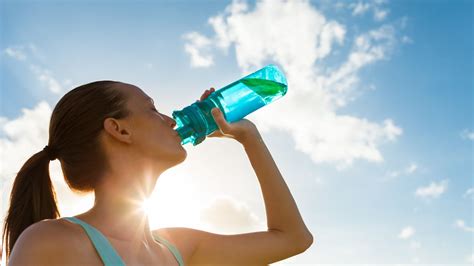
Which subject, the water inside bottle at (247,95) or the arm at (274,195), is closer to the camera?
the arm at (274,195)

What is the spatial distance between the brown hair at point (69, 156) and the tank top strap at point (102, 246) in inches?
13.0

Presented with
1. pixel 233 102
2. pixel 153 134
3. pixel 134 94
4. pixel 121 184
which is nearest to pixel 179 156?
pixel 153 134

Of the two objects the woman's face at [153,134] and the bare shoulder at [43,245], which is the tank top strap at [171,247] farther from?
the bare shoulder at [43,245]

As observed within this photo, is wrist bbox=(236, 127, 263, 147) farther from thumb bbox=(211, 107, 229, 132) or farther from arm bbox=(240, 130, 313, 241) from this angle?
thumb bbox=(211, 107, 229, 132)

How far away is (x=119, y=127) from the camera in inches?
94.4

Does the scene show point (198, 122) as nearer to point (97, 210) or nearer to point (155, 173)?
point (155, 173)

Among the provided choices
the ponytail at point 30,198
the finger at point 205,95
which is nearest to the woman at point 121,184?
the ponytail at point 30,198

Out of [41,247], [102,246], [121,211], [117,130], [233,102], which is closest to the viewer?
[41,247]

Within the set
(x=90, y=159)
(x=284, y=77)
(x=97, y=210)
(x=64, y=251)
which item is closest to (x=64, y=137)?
(x=90, y=159)

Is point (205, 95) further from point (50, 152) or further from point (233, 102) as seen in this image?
point (50, 152)

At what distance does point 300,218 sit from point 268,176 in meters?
0.30

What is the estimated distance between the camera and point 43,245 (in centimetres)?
179

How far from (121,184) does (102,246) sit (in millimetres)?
382

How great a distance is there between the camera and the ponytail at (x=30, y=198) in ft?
7.47
